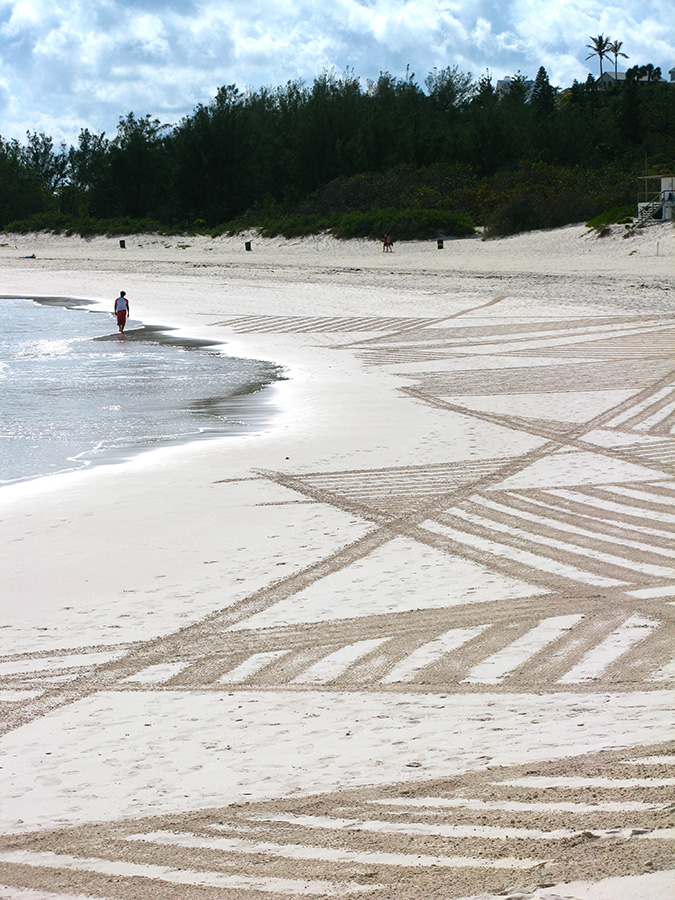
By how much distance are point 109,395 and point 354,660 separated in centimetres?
1085

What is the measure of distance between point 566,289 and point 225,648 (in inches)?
922

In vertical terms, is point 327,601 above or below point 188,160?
below

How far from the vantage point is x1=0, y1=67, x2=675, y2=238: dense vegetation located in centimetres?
4684

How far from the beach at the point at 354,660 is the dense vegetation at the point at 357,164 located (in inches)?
1339

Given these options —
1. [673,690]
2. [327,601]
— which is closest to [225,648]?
[327,601]

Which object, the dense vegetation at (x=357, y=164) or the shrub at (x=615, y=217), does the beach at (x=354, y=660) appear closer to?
the shrub at (x=615, y=217)

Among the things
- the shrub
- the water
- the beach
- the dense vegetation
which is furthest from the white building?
the beach

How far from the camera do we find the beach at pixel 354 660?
11.3ft

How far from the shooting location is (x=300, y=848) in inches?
137

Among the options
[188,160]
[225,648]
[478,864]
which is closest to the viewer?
[478,864]

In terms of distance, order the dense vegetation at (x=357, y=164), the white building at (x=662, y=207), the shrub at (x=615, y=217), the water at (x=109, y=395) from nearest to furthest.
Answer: the water at (x=109, y=395), the white building at (x=662, y=207), the shrub at (x=615, y=217), the dense vegetation at (x=357, y=164)

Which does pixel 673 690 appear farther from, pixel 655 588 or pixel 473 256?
pixel 473 256

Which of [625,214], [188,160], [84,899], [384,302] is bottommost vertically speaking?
[84,899]

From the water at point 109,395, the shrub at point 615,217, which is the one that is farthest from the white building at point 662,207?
the water at point 109,395
